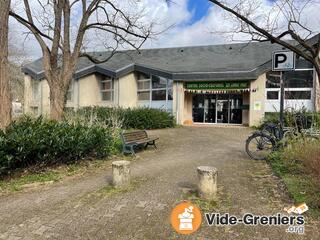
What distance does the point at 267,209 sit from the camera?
4.78 m

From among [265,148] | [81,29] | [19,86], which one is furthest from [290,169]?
[19,86]

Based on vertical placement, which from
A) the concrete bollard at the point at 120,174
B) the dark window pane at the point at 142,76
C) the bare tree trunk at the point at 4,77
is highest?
the dark window pane at the point at 142,76

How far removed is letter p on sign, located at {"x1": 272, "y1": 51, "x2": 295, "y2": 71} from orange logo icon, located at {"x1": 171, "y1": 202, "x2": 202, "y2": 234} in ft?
16.0

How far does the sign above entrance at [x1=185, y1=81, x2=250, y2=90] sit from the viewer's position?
19.6m

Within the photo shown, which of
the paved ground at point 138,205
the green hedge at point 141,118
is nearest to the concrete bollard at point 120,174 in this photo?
the paved ground at point 138,205

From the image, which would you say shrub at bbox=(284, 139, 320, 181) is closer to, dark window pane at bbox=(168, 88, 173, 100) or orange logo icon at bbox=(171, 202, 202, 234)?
orange logo icon at bbox=(171, 202, 202, 234)

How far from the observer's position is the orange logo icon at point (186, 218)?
416cm

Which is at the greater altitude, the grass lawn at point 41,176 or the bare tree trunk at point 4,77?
the bare tree trunk at point 4,77

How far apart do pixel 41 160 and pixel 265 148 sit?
617cm

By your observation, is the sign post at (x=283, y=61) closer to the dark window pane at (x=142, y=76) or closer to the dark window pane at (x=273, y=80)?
the dark window pane at (x=273, y=80)

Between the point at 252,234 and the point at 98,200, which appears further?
the point at 98,200

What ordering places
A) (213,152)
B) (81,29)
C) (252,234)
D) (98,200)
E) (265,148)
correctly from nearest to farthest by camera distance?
(252,234)
(98,200)
(265,148)
(213,152)
(81,29)

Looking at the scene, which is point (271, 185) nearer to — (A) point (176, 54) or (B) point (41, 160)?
(B) point (41, 160)

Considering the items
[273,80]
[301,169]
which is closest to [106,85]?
[273,80]
